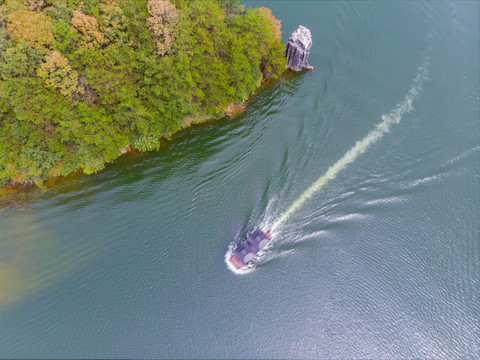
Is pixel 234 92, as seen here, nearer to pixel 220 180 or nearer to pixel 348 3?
pixel 220 180

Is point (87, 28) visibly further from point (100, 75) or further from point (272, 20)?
point (272, 20)

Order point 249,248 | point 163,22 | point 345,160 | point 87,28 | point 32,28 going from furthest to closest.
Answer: point 345,160, point 163,22, point 87,28, point 249,248, point 32,28

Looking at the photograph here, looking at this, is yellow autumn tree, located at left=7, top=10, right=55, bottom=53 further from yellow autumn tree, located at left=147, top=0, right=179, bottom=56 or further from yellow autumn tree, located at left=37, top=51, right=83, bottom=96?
yellow autumn tree, located at left=147, top=0, right=179, bottom=56

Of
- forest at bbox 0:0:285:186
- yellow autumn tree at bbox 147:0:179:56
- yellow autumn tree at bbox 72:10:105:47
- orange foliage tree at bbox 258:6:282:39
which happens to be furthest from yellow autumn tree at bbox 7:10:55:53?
orange foliage tree at bbox 258:6:282:39

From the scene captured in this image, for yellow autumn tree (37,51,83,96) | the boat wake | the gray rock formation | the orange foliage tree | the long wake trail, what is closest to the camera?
yellow autumn tree (37,51,83,96)

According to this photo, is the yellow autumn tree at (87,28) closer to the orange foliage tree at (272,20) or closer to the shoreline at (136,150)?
the shoreline at (136,150)

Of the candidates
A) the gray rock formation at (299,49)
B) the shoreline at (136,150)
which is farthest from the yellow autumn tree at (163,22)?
the gray rock formation at (299,49)

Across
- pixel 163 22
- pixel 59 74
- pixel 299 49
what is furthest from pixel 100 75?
pixel 299 49
